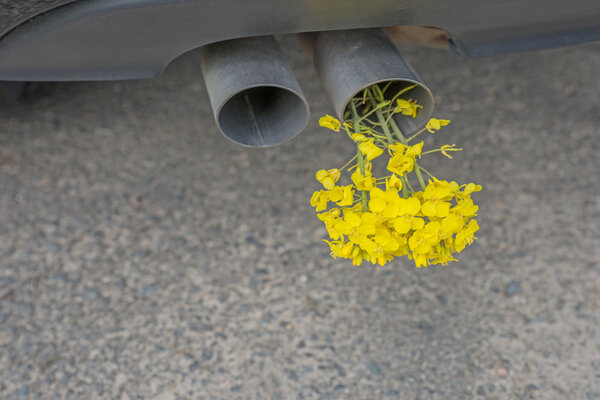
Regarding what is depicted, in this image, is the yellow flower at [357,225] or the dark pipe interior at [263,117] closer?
the yellow flower at [357,225]

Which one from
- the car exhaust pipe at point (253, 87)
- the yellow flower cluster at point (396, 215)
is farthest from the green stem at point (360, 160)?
the car exhaust pipe at point (253, 87)

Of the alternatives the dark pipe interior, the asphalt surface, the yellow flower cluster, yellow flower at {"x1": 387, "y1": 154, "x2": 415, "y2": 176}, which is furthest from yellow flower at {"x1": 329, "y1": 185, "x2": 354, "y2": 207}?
the asphalt surface

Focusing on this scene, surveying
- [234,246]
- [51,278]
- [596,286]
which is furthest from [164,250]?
[596,286]

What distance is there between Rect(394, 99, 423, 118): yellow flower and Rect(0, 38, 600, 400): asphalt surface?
2.12ft

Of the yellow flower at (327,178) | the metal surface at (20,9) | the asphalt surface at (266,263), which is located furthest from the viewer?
the asphalt surface at (266,263)

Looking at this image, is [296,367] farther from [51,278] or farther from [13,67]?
[13,67]

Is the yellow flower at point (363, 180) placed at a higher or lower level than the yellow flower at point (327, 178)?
lower

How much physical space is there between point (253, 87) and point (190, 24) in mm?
203

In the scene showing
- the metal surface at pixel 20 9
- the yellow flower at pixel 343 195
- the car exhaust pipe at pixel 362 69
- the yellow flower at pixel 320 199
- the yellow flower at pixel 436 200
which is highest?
the metal surface at pixel 20 9

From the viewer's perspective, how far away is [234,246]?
2029mm

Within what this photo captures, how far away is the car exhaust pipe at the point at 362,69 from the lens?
1372 millimetres

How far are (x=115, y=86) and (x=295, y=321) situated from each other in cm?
123

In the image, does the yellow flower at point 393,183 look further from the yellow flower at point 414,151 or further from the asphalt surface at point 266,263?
the asphalt surface at point 266,263

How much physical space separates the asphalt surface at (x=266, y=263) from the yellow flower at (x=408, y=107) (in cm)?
65
